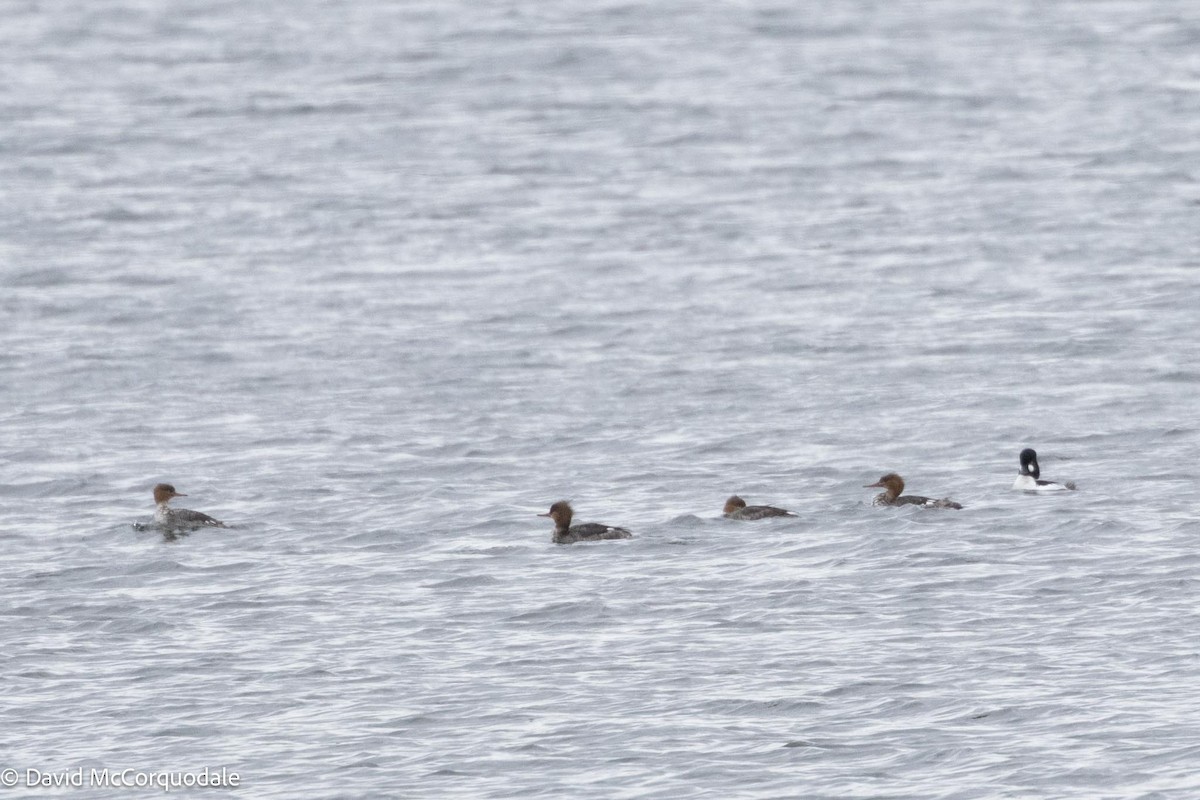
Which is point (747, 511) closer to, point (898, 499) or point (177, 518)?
point (898, 499)

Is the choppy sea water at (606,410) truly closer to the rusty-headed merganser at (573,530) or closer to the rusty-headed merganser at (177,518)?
the rusty-headed merganser at (573,530)

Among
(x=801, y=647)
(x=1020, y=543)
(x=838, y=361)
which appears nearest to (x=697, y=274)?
(x=838, y=361)

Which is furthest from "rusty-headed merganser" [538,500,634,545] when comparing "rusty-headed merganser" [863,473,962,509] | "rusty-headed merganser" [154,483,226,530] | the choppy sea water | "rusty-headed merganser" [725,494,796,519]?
"rusty-headed merganser" [154,483,226,530]

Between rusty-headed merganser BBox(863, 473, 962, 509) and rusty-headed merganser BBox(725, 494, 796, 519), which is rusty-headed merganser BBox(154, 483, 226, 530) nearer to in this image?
rusty-headed merganser BBox(725, 494, 796, 519)

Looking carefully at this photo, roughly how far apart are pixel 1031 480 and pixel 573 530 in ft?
15.1

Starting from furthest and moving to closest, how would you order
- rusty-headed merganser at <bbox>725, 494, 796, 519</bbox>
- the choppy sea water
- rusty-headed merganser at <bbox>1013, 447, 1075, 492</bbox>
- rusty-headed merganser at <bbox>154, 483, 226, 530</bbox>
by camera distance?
rusty-headed merganser at <bbox>1013, 447, 1075, 492</bbox>
rusty-headed merganser at <bbox>154, 483, 226, 530</bbox>
rusty-headed merganser at <bbox>725, 494, 796, 519</bbox>
the choppy sea water

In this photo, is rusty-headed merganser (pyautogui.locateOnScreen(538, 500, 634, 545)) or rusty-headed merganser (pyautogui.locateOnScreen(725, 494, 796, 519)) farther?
rusty-headed merganser (pyautogui.locateOnScreen(725, 494, 796, 519))

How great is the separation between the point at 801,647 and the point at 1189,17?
40.4m

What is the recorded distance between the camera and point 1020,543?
67.9 feet

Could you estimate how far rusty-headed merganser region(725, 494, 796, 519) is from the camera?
2175 cm

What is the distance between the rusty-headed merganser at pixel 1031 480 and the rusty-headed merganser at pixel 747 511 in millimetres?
2338

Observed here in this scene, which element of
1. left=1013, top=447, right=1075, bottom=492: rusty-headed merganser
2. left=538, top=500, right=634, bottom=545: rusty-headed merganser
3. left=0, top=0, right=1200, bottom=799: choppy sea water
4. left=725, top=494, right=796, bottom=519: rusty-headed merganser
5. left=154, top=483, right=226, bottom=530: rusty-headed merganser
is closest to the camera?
left=0, top=0, right=1200, bottom=799: choppy sea water

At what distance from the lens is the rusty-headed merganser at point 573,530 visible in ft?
69.1

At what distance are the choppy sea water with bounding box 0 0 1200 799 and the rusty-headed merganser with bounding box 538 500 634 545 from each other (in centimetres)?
14
